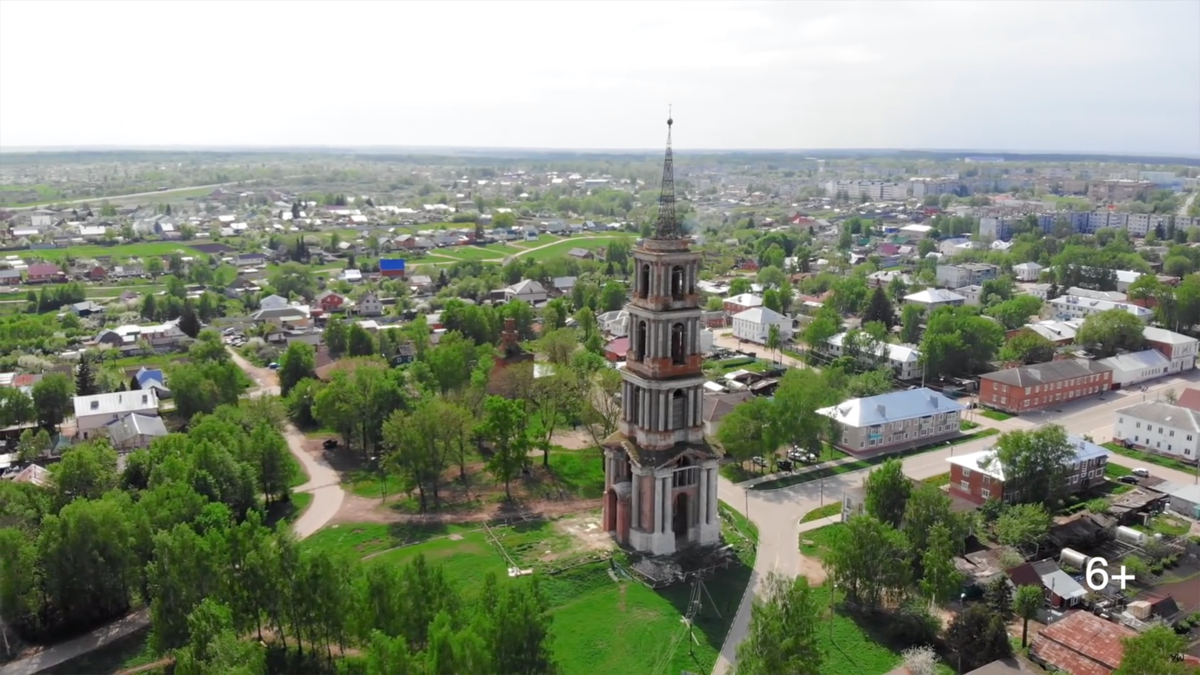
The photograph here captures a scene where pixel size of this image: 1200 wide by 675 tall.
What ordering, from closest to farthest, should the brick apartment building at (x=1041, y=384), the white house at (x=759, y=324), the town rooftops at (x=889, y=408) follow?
1. the town rooftops at (x=889, y=408)
2. the brick apartment building at (x=1041, y=384)
3. the white house at (x=759, y=324)

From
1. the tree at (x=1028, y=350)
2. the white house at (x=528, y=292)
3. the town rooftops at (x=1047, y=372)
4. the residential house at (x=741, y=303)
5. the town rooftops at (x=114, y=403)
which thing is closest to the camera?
the town rooftops at (x=114, y=403)

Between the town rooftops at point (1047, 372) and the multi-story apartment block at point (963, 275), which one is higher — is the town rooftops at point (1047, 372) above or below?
above

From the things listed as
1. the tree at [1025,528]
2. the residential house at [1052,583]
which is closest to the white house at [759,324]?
the tree at [1025,528]

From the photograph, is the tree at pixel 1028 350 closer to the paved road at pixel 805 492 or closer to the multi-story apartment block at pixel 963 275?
the paved road at pixel 805 492

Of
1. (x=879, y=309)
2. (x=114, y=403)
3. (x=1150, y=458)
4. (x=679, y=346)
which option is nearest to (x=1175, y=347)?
(x=879, y=309)

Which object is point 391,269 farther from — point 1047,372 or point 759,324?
point 1047,372

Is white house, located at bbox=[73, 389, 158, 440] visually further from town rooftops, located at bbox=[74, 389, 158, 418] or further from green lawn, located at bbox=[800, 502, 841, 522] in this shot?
green lawn, located at bbox=[800, 502, 841, 522]
